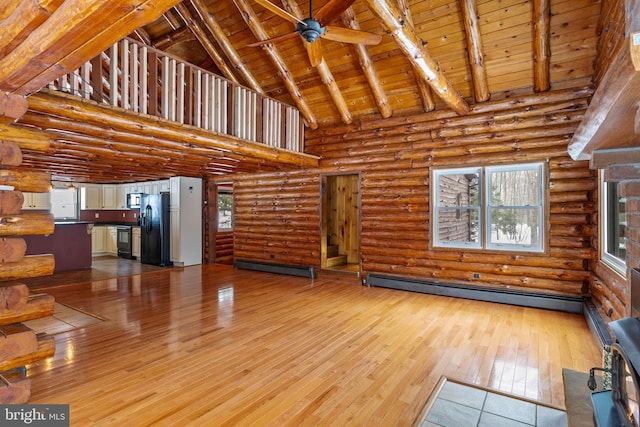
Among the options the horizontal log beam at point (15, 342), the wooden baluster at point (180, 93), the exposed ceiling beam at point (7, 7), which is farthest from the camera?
the wooden baluster at point (180, 93)

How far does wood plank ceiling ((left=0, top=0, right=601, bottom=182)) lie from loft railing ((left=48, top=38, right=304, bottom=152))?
0.40 meters

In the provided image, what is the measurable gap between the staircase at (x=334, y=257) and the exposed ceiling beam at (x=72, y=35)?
6496mm

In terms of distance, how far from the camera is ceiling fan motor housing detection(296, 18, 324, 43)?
3227 millimetres

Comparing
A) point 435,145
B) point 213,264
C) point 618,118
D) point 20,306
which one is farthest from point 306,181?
point 618,118

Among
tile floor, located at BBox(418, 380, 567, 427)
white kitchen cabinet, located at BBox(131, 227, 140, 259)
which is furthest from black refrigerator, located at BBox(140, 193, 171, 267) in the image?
tile floor, located at BBox(418, 380, 567, 427)

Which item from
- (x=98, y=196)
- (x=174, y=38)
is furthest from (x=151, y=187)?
(x=174, y=38)

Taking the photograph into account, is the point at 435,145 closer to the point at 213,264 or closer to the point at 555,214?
the point at 555,214

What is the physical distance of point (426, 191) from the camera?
19.9 ft

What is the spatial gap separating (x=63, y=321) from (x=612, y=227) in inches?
270

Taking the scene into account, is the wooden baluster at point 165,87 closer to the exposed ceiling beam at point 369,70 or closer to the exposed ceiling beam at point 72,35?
the exposed ceiling beam at point 72,35

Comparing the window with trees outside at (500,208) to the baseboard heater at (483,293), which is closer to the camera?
the baseboard heater at (483,293)

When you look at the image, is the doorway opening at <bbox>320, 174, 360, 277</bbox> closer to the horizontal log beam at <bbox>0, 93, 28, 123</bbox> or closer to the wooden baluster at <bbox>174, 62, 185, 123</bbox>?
the wooden baluster at <bbox>174, 62, 185, 123</bbox>

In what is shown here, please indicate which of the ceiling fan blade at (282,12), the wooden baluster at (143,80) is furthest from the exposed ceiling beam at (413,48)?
the wooden baluster at (143,80)

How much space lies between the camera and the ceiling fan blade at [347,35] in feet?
11.6
